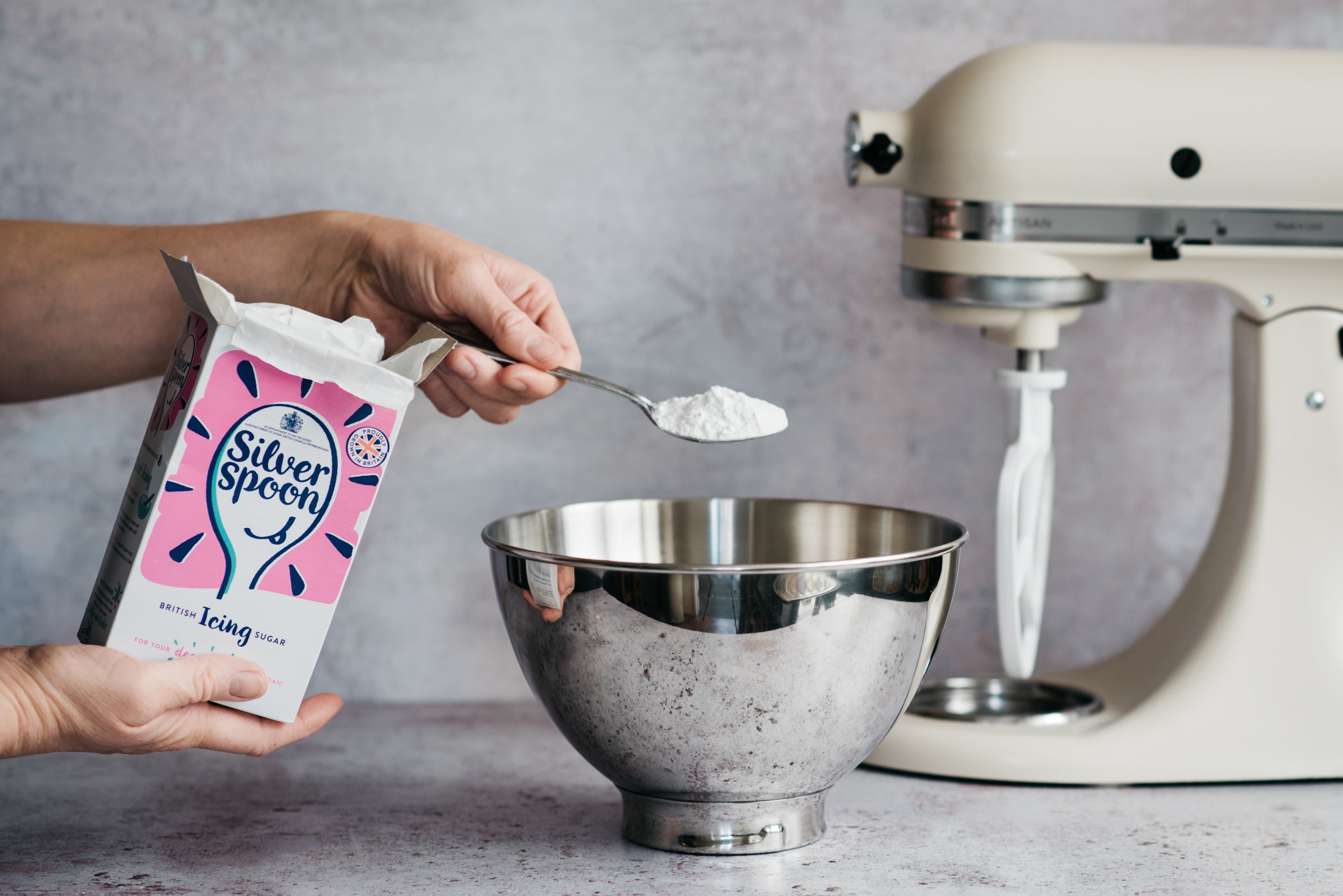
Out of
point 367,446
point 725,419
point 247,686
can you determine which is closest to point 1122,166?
point 725,419

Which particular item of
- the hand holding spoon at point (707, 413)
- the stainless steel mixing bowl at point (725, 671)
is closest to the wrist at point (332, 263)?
the hand holding spoon at point (707, 413)

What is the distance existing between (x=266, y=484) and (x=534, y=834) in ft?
0.98

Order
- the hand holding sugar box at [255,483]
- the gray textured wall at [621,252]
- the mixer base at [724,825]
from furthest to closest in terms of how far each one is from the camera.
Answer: the gray textured wall at [621,252] → the mixer base at [724,825] → the hand holding sugar box at [255,483]

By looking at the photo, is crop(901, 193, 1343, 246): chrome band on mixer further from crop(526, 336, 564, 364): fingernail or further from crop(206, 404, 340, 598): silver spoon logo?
crop(206, 404, 340, 598): silver spoon logo

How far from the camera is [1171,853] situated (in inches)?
30.6

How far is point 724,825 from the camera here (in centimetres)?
76

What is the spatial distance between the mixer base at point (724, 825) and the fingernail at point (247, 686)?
0.23 m

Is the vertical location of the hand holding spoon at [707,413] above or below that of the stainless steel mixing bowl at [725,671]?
above

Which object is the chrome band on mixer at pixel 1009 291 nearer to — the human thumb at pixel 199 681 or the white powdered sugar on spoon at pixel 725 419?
the white powdered sugar on spoon at pixel 725 419

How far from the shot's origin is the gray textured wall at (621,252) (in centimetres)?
108

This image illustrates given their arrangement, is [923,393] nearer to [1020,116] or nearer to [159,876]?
[1020,116]

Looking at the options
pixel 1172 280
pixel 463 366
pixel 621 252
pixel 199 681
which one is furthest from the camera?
pixel 621 252

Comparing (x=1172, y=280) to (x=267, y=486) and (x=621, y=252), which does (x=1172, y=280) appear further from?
(x=267, y=486)

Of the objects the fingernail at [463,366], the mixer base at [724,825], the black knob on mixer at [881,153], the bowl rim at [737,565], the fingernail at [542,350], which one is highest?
the black knob on mixer at [881,153]
